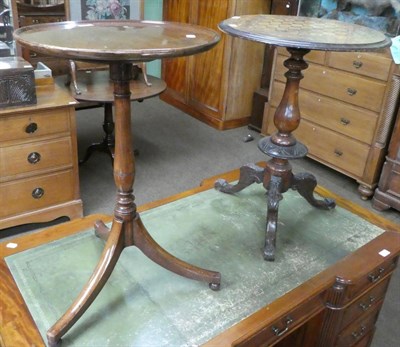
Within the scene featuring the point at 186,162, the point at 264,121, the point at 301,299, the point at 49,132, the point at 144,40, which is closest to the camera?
the point at 144,40

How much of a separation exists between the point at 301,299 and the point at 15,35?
1071 millimetres


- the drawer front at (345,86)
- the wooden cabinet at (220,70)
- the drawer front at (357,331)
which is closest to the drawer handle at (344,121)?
the drawer front at (345,86)

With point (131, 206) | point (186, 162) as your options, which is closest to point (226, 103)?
point (186, 162)

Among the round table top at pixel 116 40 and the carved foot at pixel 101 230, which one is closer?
the round table top at pixel 116 40

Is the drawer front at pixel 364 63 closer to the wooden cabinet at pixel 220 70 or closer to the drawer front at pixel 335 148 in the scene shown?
the drawer front at pixel 335 148

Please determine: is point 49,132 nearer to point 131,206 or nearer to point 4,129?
point 4,129

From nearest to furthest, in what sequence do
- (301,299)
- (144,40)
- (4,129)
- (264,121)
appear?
(144,40), (301,299), (4,129), (264,121)

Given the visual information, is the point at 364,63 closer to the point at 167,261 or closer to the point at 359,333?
the point at 359,333

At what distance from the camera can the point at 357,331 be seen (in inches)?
61.1

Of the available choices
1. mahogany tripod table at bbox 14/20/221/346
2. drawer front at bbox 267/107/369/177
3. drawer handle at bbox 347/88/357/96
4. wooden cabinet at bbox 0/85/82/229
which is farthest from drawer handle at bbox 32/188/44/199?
drawer handle at bbox 347/88/357/96

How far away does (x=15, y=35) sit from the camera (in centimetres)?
116

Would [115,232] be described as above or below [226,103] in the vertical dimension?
above

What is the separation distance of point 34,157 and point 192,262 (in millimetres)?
1014

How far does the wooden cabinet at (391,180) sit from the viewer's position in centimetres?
247
